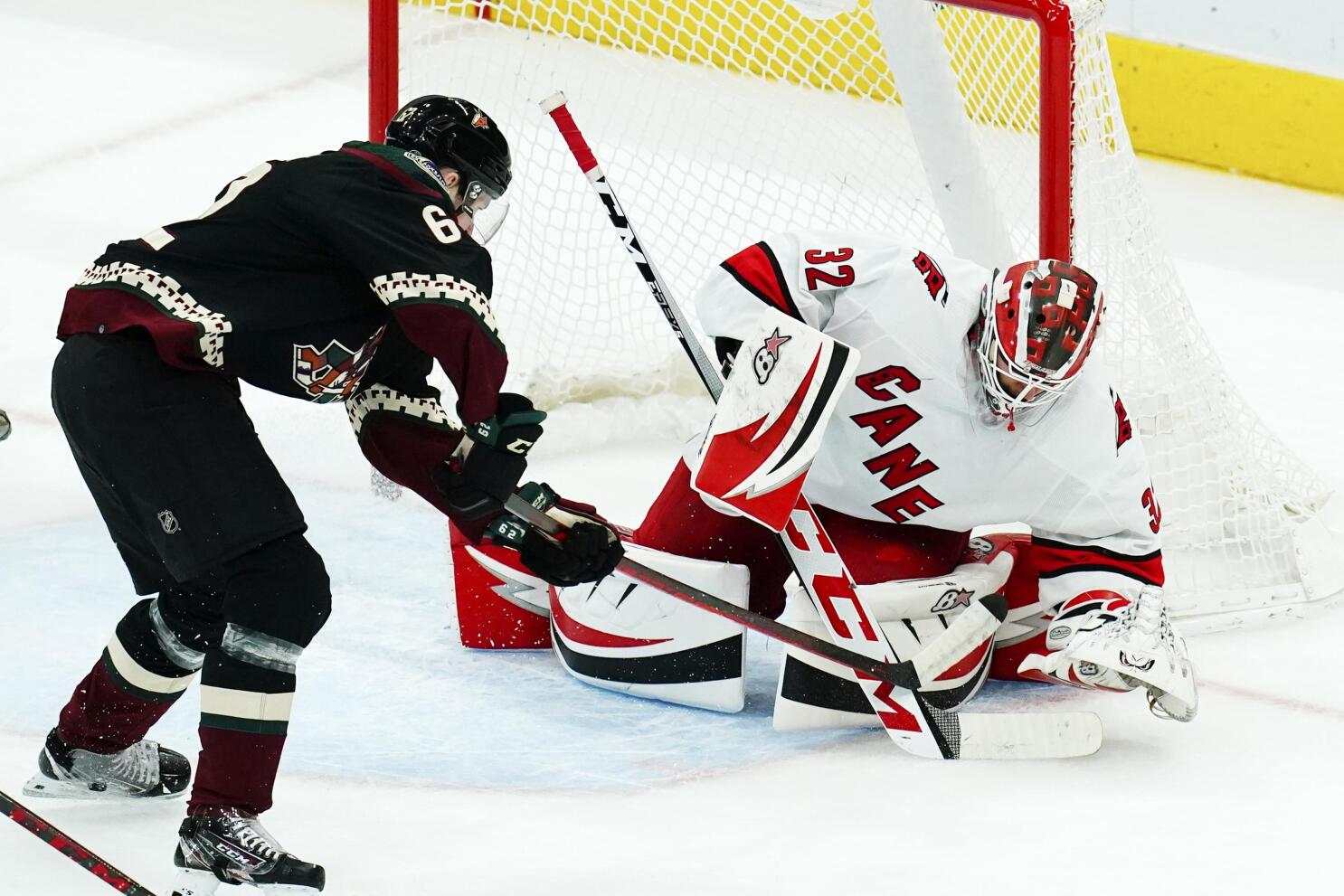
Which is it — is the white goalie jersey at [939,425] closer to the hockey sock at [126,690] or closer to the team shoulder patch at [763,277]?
the team shoulder patch at [763,277]

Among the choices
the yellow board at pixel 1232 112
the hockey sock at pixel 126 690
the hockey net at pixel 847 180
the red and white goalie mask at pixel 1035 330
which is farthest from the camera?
the yellow board at pixel 1232 112

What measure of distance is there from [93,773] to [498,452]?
792 mm

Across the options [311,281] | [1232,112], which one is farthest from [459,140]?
[1232,112]

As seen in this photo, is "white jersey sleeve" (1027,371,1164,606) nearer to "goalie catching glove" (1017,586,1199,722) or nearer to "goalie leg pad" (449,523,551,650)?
"goalie catching glove" (1017,586,1199,722)

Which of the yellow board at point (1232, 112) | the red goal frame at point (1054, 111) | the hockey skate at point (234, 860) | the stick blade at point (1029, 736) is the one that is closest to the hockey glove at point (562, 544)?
the hockey skate at point (234, 860)

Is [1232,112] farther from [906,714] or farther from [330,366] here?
[330,366]

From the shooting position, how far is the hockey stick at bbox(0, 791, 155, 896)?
2.47 m

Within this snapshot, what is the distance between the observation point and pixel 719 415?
311 centimetres

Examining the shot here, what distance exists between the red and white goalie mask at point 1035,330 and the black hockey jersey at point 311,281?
895mm

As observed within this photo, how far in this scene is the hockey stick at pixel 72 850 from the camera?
97.2 inches

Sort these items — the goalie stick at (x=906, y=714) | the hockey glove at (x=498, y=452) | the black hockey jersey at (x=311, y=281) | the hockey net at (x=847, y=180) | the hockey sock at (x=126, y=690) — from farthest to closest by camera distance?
the hockey net at (x=847, y=180)
the goalie stick at (x=906, y=714)
the hockey sock at (x=126, y=690)
the hockey glove at (x=498, y=452)
the black hockey jersey at (x=311, y=281)

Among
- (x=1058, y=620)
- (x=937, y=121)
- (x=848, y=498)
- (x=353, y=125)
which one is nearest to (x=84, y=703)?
(x=848, y=498)

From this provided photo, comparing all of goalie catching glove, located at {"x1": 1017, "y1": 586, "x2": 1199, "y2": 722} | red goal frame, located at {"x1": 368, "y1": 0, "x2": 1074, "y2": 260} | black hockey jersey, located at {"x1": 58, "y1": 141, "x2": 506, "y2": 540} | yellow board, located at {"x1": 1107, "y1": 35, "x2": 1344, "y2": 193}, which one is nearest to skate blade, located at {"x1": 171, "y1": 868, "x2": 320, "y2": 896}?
black hockey jersey, located at {"x1": 58, "y1": 141, "x2": 506, "y2": 540}

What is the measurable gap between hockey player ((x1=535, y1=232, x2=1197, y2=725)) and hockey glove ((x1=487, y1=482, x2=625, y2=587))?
15.2 inches
